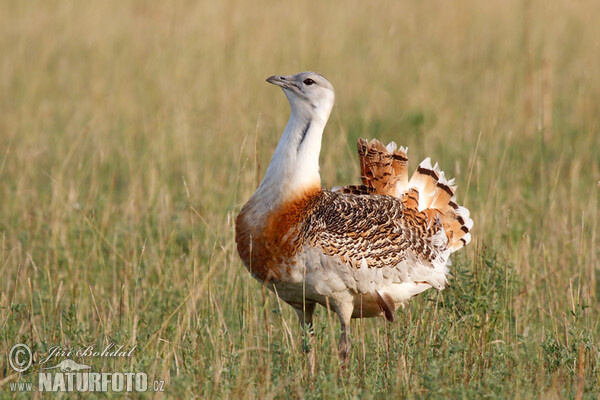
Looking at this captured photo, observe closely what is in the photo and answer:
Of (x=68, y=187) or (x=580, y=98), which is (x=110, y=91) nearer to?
(x=68, y=187)

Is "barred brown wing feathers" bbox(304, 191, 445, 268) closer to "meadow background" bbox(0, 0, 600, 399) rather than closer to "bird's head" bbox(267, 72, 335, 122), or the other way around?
"meadow background" bbox(0, 0, 600, 399)

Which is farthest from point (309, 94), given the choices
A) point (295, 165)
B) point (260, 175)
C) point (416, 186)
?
point (260, 175)

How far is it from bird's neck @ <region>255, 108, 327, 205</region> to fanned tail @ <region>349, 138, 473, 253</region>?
509mm

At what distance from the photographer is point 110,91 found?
741 centimetres

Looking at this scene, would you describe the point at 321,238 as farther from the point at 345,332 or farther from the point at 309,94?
the point at 309,94

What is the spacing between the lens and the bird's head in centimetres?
378

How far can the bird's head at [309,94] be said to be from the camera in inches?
149

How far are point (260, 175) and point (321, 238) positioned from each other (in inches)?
68.6

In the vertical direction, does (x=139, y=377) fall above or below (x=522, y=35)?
below

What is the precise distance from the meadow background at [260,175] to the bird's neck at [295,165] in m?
0.47

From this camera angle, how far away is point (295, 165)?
3643 mm

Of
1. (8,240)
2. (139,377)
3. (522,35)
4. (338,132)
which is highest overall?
(522,35)

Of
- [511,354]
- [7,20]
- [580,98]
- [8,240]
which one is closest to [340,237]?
[511,354]

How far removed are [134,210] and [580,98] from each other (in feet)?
13.0
